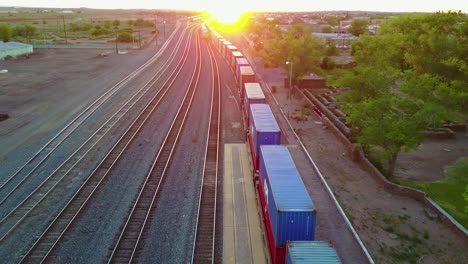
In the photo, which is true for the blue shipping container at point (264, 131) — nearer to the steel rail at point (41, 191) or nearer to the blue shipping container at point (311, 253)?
the blue shipping container at point (311, 253)

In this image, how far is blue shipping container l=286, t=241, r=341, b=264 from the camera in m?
13.7

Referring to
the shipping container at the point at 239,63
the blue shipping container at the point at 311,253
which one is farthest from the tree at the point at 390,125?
the shipping container at the point at 239,63

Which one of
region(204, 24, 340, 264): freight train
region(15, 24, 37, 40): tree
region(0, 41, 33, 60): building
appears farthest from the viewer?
region(15, 24, 37, 40): tree

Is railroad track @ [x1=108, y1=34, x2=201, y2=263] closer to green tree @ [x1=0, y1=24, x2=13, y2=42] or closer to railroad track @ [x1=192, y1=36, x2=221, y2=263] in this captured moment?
railroad track @ [x1=192, y1=36, x2=221, y2=263]

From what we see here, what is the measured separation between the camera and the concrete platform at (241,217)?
63.5 ft

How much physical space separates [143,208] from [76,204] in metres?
4.27

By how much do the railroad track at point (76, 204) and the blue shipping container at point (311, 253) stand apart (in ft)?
40.1

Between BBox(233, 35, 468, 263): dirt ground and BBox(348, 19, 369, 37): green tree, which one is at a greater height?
BBox(348, 19, 369, 37): green tree

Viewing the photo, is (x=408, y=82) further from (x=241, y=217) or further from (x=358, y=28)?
(x=358, y=28)

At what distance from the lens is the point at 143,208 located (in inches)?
931

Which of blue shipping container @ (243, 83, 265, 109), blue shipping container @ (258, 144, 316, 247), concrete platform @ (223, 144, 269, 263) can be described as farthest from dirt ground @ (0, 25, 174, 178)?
blue shipping container @ (258, 144, 316, 247)

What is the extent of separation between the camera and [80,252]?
19.5 m

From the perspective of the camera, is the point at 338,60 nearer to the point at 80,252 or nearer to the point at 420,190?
the point at 420,190

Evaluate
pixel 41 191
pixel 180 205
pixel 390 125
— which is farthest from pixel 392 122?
pixel 41 191
